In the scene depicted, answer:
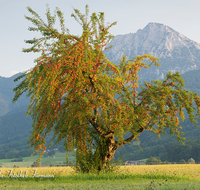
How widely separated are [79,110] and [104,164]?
450cm

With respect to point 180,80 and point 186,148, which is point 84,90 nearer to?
point 180,80

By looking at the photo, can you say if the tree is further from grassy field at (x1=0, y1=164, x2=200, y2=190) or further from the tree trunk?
grassy field at (x1=0, y1=164, x2=200, y2=190)

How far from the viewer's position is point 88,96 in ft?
38.8

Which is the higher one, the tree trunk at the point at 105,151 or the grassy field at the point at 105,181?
the tree trunk at the point at 105,151

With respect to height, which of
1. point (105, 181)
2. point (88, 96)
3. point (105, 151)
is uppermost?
point (88, 96)

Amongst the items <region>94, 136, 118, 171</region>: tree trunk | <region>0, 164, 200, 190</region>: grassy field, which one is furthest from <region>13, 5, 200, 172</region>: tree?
<region>0, 164, 200, 190</region>: grassy field

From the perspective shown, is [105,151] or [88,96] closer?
[88,96]

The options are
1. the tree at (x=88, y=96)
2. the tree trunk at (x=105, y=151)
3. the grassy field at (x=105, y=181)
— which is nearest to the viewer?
the grassy field at (x=105, y=181)

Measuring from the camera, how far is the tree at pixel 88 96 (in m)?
11.6

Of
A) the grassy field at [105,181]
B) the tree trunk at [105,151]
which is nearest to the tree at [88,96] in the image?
the tree trunk at [105,151]

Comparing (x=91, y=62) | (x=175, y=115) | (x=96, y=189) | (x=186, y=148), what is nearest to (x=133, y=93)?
(x=175, y=115)

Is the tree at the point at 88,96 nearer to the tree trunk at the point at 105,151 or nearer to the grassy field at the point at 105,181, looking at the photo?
the tree trunk at the point at 105,151

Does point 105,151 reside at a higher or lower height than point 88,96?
lower

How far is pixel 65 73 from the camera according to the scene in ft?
40.7
